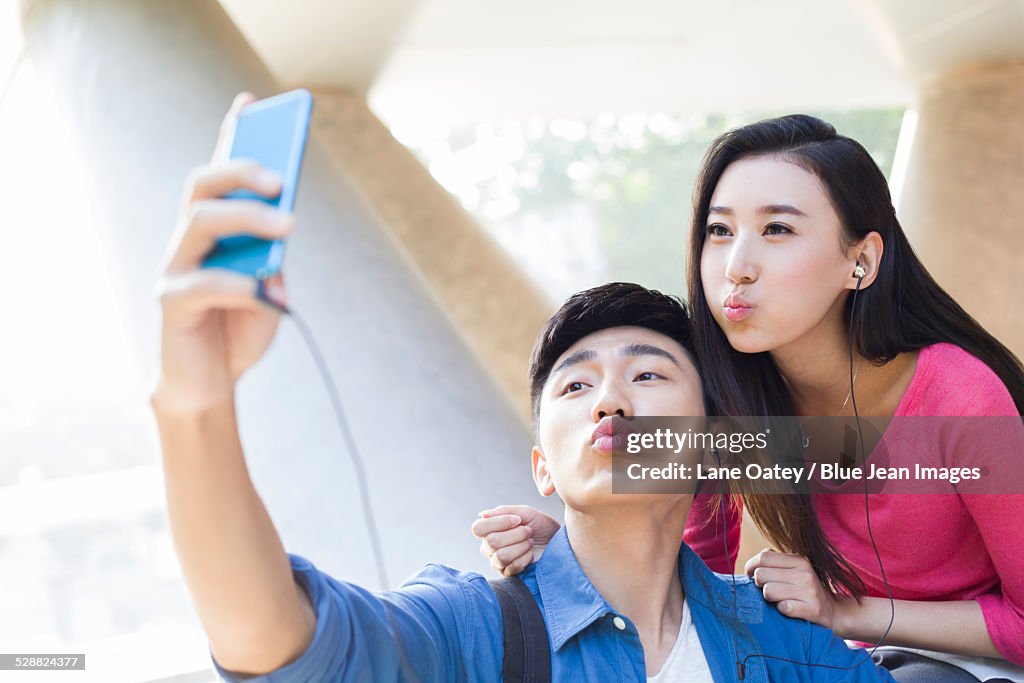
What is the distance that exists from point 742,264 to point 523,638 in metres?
0.70

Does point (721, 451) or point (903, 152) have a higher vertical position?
point (903, 152)

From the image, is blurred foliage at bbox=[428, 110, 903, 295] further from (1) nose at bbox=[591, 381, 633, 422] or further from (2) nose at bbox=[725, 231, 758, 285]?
(1) nose at bbox=[591, 381, 633, 422]

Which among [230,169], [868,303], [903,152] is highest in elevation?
[903,152]

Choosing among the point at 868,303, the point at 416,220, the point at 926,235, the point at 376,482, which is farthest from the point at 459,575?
the point at 926,235

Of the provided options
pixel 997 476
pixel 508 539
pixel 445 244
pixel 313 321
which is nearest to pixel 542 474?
pixel 508 539

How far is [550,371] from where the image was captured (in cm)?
186

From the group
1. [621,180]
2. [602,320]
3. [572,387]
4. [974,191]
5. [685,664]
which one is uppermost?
[621,180]

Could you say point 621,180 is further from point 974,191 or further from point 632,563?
point 632,563

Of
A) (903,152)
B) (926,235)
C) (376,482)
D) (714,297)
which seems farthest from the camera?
(903,152)

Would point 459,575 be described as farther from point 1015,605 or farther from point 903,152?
point 903,152

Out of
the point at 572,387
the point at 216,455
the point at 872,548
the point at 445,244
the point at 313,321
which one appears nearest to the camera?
the point at 216,455

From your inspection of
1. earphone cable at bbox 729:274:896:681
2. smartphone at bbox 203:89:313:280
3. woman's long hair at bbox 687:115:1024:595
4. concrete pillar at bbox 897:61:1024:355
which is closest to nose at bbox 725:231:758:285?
woman's long hair at bbox 687:115:1024:595

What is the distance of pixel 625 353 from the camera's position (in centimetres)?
178

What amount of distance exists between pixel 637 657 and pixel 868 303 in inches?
30.6
